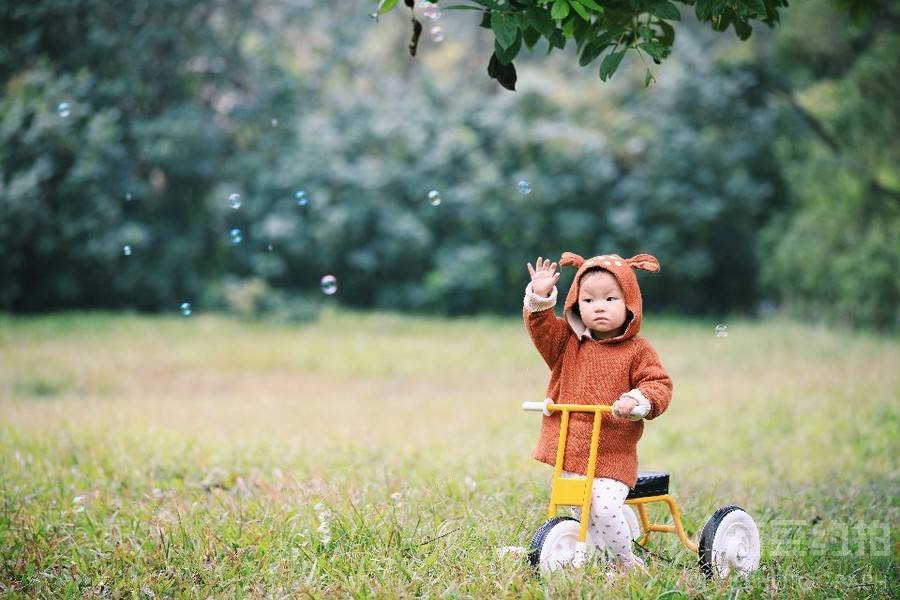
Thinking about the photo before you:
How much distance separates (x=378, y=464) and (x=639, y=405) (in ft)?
8.13

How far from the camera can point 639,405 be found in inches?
123

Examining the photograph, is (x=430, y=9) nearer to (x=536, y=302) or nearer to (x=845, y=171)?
(x=536, y=302)

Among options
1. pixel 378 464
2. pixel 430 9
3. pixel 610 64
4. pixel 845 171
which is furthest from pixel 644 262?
pixel 845 171

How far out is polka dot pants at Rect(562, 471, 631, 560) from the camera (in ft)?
10.6

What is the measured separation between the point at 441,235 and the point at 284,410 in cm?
835

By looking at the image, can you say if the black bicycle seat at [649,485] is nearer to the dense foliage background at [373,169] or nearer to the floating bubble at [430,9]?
the floating bubble at [430,9]

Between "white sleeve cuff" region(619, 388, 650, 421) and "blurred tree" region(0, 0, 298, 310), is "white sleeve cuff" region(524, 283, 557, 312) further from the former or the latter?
"blurred tree" region(0, 0, 298, 310)

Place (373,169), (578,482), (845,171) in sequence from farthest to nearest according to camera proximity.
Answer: (373,169)
(845,171)
(578,482)

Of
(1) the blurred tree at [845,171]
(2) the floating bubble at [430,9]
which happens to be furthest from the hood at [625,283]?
(1) the blurred tree at [845,171]

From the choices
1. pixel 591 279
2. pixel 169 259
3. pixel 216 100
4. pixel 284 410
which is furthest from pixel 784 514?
pixel 216 100

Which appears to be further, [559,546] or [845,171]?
[845,171]

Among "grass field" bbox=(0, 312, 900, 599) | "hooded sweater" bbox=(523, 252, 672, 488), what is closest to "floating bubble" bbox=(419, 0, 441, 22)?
"hooded sweater" bbox=(523, 252, 672, 488)

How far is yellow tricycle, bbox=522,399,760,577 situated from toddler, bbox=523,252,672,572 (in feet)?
0.23

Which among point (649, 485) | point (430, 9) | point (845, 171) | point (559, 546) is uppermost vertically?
point (845, 171)
